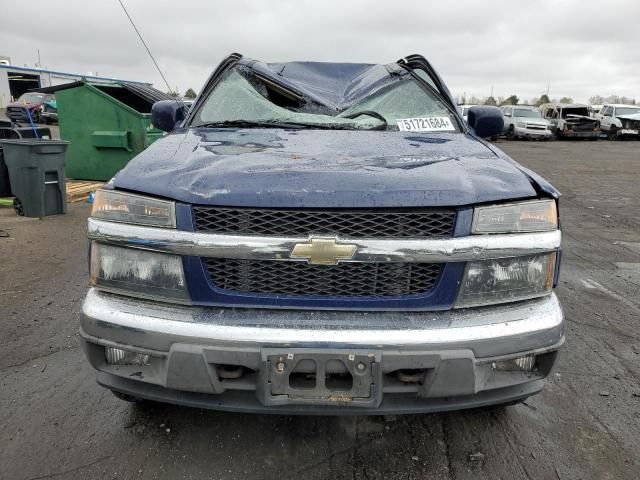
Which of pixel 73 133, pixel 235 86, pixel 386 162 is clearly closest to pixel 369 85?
pixel 235 86

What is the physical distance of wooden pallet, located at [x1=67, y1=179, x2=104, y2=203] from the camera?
7669mm

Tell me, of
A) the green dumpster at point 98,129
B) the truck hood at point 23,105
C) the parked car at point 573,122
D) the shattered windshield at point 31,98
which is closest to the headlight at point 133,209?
the green dumpster at point 98,129

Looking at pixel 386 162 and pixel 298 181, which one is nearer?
pixel 298 181

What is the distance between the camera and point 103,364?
1.97 metres

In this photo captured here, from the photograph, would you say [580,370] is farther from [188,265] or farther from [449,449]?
[188,265]

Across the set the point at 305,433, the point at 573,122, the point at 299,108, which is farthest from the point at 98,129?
the point at 573,122

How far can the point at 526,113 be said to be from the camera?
87.4 ft

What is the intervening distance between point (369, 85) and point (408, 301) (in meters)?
2.00

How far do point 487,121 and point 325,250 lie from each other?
2034 millimetres

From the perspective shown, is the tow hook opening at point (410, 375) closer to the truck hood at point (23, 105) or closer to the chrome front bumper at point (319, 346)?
the chrome front bumper at point (319, 346)

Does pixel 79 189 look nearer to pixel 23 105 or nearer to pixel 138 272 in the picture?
pixel 138 272

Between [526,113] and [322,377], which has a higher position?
[526,113]

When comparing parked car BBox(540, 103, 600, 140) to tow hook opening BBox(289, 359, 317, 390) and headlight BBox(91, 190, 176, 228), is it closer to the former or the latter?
tow hook opening BBox(289, 359, 317, 390)

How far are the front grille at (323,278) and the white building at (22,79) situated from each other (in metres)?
43.5
